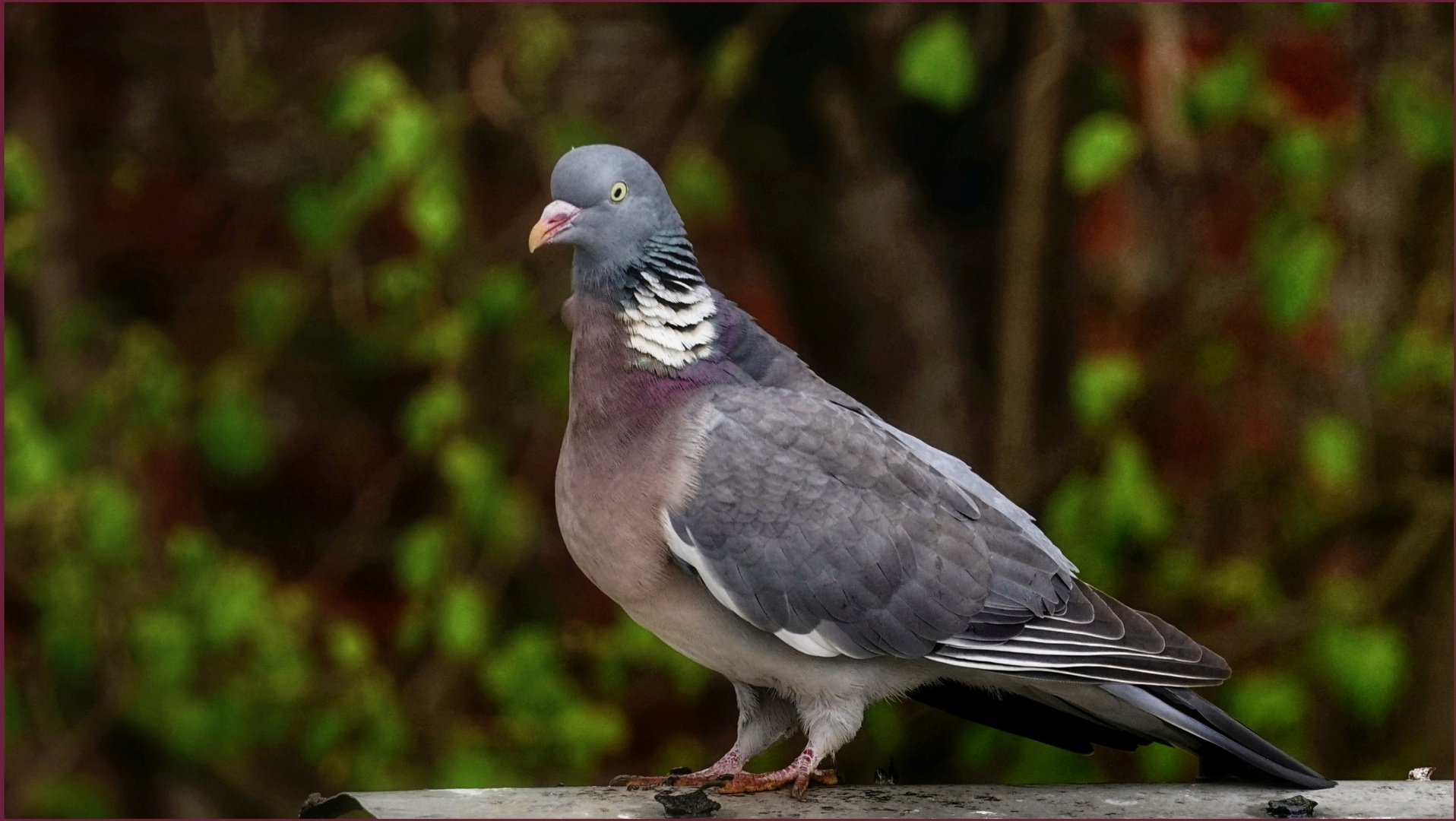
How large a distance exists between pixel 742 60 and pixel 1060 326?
1.26 metres

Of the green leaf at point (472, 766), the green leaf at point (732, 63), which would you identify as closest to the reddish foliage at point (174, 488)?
the green leaf at point (472, 766)

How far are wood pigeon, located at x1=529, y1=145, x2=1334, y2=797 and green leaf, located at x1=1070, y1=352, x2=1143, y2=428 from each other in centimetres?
97

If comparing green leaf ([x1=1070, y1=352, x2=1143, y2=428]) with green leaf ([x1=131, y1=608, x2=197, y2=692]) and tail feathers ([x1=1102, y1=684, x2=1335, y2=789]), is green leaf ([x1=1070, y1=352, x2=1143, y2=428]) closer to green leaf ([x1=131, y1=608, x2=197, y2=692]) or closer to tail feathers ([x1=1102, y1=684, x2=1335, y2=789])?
tail feathers ([x1=1102, y1=684, x2=1335, y2=789])

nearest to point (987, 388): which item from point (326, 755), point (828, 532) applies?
point (828, 532)

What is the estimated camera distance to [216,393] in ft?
13.4

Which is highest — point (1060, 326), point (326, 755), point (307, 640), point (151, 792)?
point (1060, 326)

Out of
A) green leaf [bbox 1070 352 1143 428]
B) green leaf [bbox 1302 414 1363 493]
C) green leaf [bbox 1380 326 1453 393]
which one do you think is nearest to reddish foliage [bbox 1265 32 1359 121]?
green leaf [bbox 1380 326 1453 393]

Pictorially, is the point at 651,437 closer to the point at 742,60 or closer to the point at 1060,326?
the point at 742,60

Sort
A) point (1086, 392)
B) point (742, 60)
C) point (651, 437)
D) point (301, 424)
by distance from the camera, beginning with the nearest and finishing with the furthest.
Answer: point (651, 437), point (1086, 392), point (742, 60), point (301, 424)

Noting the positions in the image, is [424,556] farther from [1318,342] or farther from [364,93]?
[1318,342]

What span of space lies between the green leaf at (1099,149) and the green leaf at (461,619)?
197 centimetres

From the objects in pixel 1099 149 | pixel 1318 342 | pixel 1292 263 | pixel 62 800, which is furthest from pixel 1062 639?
pixel 62 800

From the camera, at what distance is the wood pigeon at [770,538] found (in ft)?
8.13

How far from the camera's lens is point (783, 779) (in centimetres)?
257
